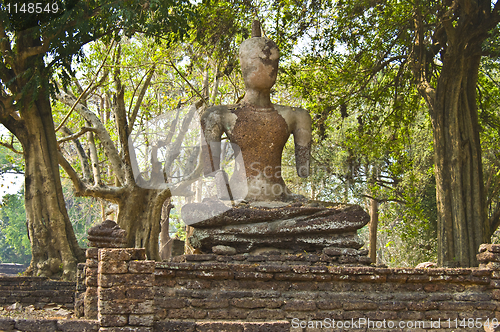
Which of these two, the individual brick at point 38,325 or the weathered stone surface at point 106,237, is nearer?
the individual brick at point 38,325

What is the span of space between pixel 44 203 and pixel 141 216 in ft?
13.3

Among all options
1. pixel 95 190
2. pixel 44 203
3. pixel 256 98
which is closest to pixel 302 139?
pixel 256 98

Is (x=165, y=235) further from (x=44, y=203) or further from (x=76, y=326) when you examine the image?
(x=76, y=326)

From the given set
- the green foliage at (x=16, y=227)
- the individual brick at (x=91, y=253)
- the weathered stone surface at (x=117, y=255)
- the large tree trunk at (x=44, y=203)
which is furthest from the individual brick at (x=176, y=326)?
the green foliage at (x=16, y=227)

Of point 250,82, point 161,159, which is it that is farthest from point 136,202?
point 250,82

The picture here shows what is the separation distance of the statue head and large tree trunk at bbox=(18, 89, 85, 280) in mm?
4108

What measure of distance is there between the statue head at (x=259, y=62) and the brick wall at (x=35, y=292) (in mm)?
4186

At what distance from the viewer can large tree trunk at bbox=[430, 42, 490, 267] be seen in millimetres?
8781

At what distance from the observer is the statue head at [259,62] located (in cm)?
714

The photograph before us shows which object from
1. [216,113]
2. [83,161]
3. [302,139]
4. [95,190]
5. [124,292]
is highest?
[83,161]

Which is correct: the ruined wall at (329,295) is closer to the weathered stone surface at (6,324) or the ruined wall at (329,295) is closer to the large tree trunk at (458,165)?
the weathered stone surface at (6,324)

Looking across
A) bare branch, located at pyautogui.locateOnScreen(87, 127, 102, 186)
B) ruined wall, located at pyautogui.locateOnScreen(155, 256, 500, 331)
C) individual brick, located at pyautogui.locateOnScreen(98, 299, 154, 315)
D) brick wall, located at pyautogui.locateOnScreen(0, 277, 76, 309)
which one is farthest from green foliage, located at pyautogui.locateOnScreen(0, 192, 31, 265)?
individual brick, located at pyautogui.locateOnScreen(98, 299, 154, 315)

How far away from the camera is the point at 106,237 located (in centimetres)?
591

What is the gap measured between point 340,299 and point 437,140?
495 centimetres
